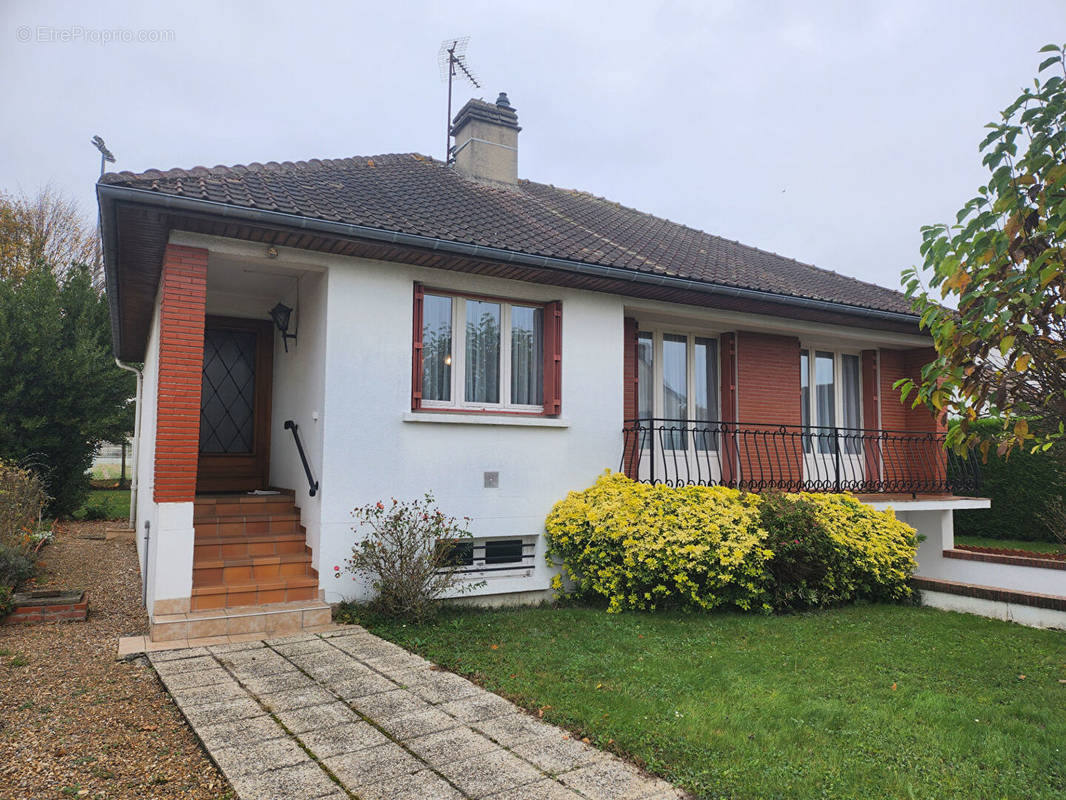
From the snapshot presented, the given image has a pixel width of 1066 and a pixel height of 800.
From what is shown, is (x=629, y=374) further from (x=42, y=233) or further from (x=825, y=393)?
(x=42, y=233)

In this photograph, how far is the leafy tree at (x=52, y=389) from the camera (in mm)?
14836

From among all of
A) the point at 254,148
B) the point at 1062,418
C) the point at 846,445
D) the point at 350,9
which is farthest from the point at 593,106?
the point at 254,148

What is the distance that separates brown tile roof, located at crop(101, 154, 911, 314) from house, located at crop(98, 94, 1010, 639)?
0.06m

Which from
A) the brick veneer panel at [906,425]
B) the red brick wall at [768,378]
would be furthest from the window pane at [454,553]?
the brick veneer panel at [906,425]

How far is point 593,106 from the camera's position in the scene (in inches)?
1005

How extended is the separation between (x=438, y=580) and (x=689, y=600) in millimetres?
2659

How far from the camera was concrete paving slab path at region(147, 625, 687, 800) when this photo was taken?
10.8ft

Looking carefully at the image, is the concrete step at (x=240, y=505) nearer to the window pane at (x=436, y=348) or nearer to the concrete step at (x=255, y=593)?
the concrete step at (x=255, y=593)

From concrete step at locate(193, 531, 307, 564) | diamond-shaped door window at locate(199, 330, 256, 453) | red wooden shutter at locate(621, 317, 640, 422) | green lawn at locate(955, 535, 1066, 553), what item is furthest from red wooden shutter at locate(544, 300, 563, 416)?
green lawn at locate(955, 535, 1066, 553)

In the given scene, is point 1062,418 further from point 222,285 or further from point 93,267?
point 93,267

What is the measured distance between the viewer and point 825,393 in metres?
11.5

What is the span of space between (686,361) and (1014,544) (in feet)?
27.4

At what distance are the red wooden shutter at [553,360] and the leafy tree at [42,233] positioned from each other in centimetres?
2248

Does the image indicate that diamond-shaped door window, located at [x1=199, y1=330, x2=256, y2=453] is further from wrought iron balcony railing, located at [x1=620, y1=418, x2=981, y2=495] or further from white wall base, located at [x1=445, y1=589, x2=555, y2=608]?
wrought iron balcony railing, located at [x1=620, y1=418, x2=981, y2=495]
